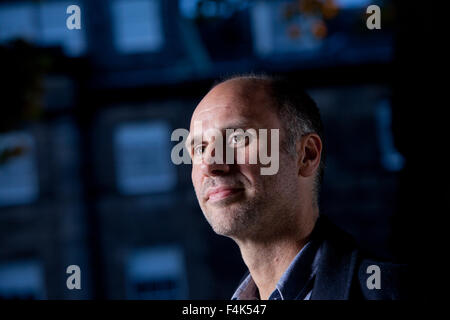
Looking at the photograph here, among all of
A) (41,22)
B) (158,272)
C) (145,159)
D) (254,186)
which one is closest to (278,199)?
(254,186)

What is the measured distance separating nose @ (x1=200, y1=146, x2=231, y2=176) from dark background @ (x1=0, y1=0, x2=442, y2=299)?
680cm

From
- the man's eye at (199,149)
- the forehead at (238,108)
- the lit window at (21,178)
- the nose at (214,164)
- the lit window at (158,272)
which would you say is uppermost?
the forehead at (238,108)

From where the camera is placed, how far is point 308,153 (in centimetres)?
117

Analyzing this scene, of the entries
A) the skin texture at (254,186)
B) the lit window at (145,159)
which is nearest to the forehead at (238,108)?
the skin texture at (254,186)

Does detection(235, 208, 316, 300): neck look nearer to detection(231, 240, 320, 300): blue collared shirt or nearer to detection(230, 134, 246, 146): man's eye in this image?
detection(231, 240, 320, 300): blue collared shirt

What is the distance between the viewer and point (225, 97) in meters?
1.13

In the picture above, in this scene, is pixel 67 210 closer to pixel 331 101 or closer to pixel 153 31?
pixel 153 31

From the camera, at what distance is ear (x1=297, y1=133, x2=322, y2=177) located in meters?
1.16

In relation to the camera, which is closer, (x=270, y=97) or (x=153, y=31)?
(x=270, y=97)

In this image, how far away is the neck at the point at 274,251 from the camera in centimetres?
115

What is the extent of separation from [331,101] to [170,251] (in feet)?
10.6

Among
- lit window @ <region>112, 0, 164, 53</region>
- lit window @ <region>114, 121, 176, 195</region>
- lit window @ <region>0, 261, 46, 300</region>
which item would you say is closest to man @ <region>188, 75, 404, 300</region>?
lit window @ <region>0, 261, 46, 300</region>

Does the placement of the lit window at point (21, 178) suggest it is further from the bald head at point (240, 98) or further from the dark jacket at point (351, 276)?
the dark jacket at point (351, 276)
